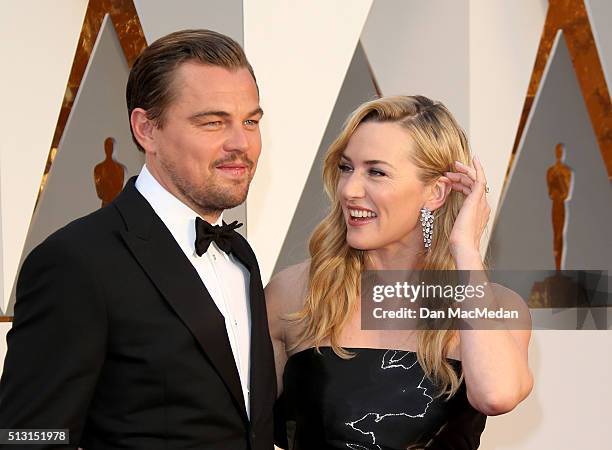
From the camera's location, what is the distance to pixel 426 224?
279 cm

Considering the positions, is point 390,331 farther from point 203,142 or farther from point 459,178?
point 203,142

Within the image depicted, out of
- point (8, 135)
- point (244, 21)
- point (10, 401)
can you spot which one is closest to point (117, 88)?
point (8, 135)

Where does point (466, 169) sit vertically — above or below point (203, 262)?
above

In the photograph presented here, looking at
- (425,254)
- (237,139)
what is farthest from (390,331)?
(237,139)

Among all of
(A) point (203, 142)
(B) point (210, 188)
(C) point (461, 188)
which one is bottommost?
(B) point (210, 188)

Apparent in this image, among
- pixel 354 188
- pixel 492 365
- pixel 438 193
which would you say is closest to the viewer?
pixel 492 365

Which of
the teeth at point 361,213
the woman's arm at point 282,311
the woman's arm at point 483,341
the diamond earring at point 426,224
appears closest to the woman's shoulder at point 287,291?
the woman's arm at point 282,311

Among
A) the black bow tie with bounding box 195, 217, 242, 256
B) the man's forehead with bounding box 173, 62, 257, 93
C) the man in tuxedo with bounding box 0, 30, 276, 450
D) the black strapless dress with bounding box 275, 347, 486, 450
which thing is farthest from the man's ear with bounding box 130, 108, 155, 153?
the black strapless dress with bounding box 275, 347, 486, 450

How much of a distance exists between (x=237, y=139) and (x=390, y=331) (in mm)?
971

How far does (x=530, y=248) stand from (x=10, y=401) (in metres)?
3.23

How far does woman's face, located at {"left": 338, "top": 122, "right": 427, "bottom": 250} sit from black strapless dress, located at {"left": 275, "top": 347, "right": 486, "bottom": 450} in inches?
15.4

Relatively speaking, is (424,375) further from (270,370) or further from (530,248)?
(530,248)

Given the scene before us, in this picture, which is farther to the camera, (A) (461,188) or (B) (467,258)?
(A) (461,188)

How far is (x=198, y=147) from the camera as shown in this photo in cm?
205
